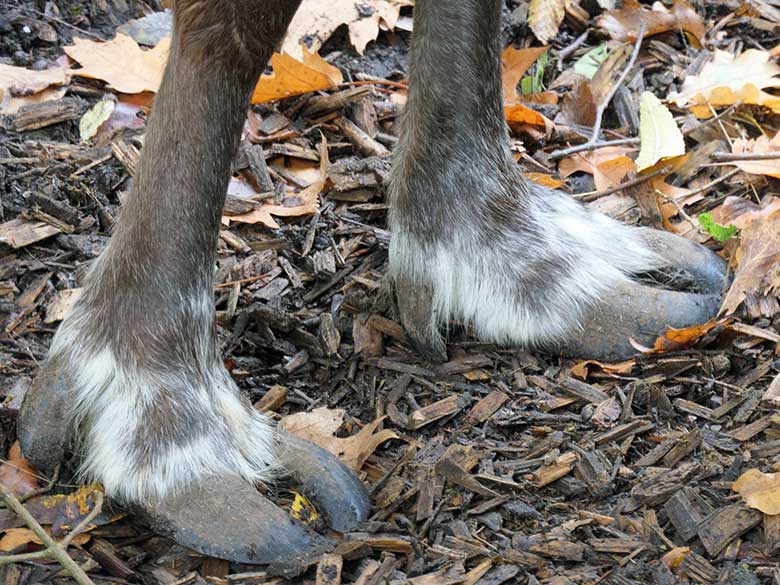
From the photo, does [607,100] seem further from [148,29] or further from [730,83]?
[148,29]

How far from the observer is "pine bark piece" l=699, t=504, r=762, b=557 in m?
2.58

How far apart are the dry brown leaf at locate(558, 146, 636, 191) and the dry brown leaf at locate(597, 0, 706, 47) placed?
0.95 metres

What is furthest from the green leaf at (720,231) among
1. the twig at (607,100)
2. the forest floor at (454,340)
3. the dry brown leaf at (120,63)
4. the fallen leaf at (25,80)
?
the fallen leaf at (25,80)

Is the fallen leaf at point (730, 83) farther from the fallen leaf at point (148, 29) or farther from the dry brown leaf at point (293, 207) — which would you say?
the fallen leaf at point (148, 29)

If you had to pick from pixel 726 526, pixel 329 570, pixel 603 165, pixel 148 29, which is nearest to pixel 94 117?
pixel 148 29

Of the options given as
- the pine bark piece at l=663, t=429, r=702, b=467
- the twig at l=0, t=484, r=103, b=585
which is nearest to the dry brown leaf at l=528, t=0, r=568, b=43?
the pine bark piece at l=663, t=429, r=702, b=467

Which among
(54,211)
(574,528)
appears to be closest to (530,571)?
(574,528)

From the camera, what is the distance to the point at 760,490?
2619 mm

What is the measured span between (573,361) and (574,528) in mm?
801

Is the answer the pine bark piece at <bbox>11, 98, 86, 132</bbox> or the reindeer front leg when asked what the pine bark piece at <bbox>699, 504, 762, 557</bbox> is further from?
the pine bark piece at <bbox>11, 98, 86, 132</bbox>

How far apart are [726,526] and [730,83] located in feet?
8.47

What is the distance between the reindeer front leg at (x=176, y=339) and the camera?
292cm

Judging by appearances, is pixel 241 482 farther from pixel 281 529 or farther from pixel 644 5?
pixel 644 5

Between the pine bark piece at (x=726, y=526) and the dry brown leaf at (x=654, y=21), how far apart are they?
3.00 meters
